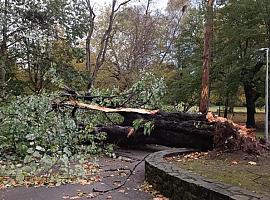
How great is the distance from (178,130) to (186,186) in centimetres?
480

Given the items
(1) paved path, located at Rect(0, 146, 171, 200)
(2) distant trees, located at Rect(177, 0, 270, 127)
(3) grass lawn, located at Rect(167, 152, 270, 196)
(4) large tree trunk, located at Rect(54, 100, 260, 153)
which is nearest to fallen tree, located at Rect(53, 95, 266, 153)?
(4) large tree trunk, located at Rect(54, 100, 260, 153)

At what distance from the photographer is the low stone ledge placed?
4.41 m

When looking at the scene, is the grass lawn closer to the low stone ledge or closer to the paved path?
the low stone ledge

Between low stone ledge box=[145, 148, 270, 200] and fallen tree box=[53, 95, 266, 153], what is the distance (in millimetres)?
1776

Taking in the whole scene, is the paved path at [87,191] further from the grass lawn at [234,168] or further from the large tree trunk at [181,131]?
the large tree trunk at [181,131]

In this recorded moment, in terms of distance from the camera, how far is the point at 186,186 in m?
5.31

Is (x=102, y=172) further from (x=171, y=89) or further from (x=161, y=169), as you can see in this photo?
(x=171, y=89)

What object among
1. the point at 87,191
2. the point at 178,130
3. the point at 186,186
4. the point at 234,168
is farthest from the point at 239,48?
the point at 186,186

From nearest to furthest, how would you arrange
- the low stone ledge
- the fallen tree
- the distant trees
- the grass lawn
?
the low stone ledge < the grass lawn < the fallen tree < the distant trees

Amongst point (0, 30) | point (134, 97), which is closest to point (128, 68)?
point (0, 30)

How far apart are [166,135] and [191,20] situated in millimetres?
22245

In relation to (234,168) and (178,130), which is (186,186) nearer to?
(234,168)

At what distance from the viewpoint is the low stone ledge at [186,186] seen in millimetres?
4414

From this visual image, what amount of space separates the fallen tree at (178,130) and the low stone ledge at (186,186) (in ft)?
5.83
